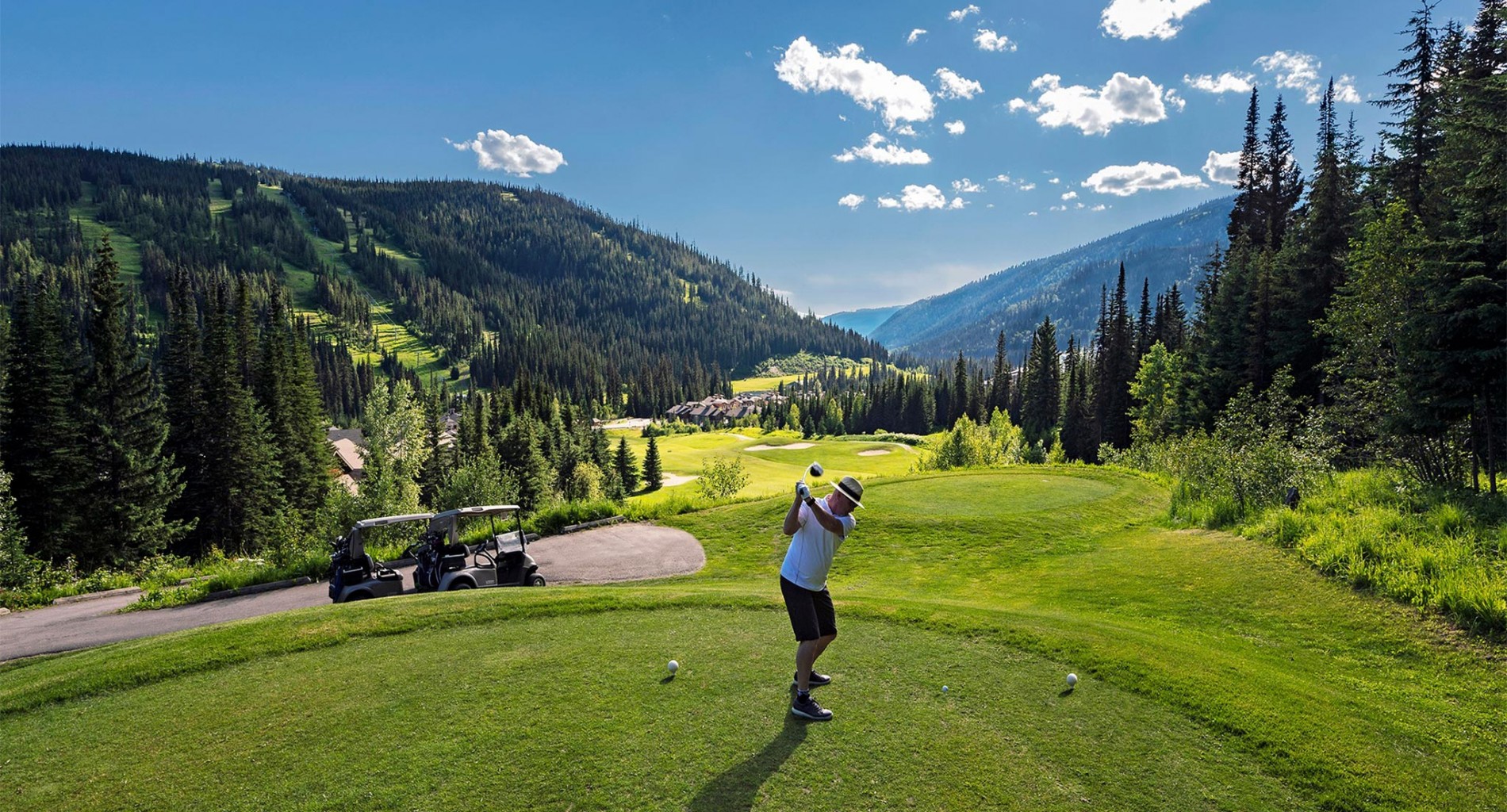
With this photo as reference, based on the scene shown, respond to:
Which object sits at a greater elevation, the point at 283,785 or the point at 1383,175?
the point at 1383,175

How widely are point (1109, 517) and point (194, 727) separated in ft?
80.8

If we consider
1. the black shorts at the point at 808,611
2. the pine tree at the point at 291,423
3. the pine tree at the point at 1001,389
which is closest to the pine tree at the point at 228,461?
the pine tree at the point at 291,423

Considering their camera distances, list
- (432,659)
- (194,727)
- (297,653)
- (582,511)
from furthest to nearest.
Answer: (582,511) < (297,653) < (432,659) < (194,727)

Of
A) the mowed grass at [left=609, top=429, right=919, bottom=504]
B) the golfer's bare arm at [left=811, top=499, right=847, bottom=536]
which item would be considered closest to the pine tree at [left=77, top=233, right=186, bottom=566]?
the golfer's bare arm at [left=811, top=499, right=847, bottom=536]

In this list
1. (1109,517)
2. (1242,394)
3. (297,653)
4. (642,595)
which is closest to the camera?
(297,653)

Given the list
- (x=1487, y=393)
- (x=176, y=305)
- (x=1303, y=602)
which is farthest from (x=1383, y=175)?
(x=176, y=305)

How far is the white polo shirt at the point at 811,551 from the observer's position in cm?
682

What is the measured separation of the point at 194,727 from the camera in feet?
21.7

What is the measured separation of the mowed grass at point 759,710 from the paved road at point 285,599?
10.1 feet

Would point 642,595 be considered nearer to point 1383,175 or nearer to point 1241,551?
point 1241,551

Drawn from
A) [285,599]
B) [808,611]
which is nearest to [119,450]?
[285,599]

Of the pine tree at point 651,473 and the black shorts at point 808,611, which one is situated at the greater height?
the black shorts at point 808,611

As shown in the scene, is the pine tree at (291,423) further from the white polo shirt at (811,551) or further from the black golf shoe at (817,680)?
the white polo shirt at (811,551)

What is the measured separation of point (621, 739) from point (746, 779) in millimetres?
1388
